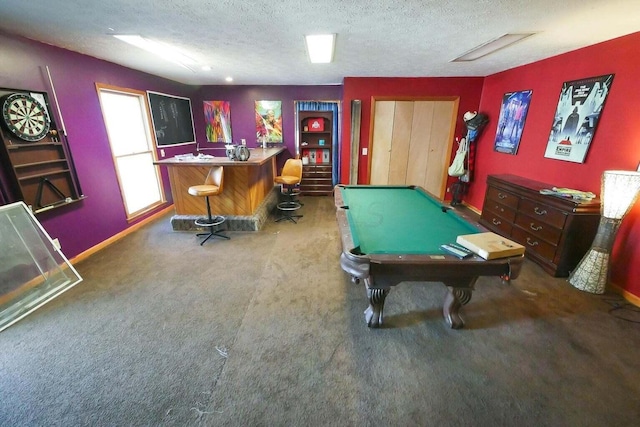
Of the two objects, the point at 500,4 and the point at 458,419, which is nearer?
the point at 458,419

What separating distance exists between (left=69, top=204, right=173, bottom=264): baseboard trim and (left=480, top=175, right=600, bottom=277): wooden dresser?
546 cm

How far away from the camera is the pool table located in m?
1.63

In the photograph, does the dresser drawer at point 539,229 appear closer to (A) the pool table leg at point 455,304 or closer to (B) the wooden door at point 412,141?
(A) the pool table leg at point 455,304

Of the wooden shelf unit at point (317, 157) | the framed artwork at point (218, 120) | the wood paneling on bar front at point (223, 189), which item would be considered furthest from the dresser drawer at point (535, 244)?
→ the framed artwork at point (218, 120)

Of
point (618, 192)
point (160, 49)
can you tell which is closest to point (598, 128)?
point (618, 192)

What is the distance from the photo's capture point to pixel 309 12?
6.63 ft

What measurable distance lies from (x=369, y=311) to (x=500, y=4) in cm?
253

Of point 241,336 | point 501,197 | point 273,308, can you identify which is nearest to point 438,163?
point 501,197

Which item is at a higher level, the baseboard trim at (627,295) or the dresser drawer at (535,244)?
the dresser drawer at (535,244)

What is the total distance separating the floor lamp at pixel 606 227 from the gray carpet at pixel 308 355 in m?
0.16

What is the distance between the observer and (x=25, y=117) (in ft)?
8.38

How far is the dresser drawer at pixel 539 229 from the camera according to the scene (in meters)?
2.74

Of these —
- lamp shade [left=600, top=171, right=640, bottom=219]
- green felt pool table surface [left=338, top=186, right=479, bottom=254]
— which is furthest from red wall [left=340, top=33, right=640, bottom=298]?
green felt pool table surface [left=338, top=186, right=479, bottom=254]

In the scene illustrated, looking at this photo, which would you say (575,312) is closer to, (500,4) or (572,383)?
(572,383)
